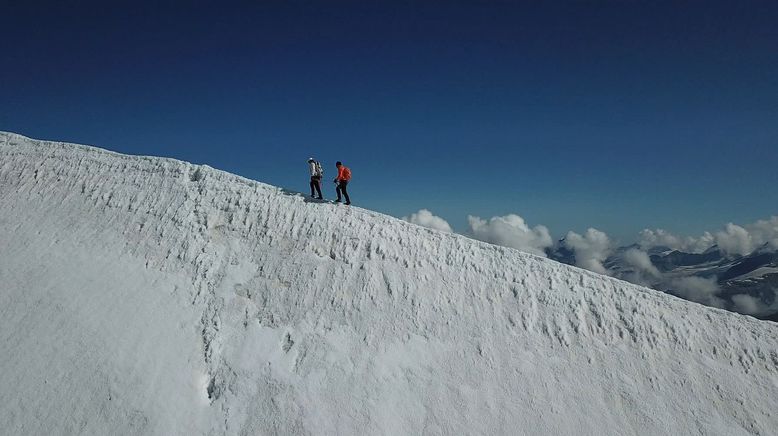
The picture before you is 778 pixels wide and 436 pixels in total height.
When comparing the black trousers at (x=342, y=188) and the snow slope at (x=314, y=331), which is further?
the black trousers at (x=342, y=188)

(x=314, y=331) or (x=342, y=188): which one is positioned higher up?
(x=342, y=188)

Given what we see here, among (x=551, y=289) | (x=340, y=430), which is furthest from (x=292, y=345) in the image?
(x=551, y=289)

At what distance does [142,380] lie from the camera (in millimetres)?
14836

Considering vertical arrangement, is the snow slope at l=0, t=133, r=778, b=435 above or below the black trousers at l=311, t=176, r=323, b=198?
below

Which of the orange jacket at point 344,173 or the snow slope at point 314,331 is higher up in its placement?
the orange jacket at point 344,173

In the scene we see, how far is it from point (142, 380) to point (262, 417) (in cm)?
469

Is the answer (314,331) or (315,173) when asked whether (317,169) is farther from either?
(314,331)

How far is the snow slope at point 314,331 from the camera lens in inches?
580

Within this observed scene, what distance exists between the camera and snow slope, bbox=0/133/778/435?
14.7 m

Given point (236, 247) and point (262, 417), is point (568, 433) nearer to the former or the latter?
point (262, 417)

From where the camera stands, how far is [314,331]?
56.4 ft

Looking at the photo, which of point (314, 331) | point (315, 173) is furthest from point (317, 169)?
point (314, 331)

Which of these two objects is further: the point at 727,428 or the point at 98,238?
the point at 98,238

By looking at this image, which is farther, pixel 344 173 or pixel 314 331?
pixel 344 173
